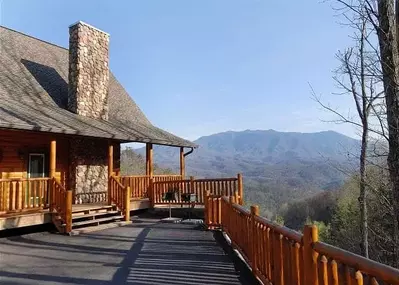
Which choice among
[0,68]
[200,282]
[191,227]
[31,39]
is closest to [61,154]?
[0,68]

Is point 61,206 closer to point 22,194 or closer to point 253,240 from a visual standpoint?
point 22,194

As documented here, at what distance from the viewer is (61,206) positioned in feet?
33.8

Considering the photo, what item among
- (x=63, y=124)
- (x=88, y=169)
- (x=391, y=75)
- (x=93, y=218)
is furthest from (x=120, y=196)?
(x=391, y=75)

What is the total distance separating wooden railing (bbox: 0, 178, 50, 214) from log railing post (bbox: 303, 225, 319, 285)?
8543mm

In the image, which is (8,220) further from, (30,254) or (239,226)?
(239,226)

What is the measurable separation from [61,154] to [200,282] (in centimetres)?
973

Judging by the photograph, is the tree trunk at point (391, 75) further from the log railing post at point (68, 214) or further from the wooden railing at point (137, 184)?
the wooden railing at point (137, 184)

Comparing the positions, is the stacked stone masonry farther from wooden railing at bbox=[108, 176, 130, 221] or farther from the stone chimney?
wooden railing at bbox=[108, 176, 130, 221]

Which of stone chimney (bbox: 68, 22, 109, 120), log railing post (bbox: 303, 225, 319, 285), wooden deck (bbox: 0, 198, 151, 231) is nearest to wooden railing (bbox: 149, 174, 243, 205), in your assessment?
stone chimney (bbox: 68, 22, 109, 120)

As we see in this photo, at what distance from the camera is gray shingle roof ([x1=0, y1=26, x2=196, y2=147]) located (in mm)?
10633

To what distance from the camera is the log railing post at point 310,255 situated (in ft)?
10.2

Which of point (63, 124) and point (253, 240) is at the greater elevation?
point (63, 124)

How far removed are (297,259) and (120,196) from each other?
9885 millimetres

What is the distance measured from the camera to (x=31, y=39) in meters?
16.8
